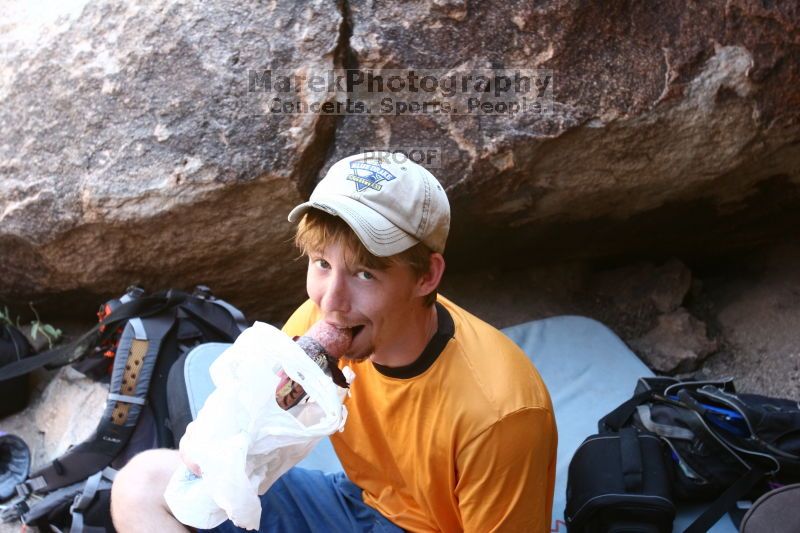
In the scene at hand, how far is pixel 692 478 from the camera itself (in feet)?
7.91

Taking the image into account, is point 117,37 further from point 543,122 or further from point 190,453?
point 190,453

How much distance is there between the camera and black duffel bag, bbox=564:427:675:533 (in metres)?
2.24

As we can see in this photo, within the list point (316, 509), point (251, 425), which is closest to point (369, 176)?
point (251, 425)

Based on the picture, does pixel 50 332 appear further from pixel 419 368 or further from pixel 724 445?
pixel 724 445

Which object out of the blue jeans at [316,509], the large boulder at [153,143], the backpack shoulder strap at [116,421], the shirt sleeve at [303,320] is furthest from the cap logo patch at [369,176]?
the backpack shoulder strap at [116,421]

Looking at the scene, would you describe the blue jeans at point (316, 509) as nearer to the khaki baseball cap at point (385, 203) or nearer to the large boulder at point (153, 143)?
the khaki baseball cap at point (385, 203)

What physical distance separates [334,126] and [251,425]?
1.61 metres

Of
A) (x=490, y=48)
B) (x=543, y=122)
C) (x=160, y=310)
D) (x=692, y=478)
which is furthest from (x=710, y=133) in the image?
(x=160, y=310)

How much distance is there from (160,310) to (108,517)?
762 millimetres

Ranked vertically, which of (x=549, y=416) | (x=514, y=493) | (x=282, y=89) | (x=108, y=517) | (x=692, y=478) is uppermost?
(x=282, y=89)

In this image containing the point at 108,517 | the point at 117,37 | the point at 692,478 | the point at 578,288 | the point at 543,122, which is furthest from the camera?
the point at 578,288

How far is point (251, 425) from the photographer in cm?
166

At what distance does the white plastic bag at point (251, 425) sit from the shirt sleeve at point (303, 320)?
1.18 feet

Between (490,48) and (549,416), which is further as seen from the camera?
(490,48)
